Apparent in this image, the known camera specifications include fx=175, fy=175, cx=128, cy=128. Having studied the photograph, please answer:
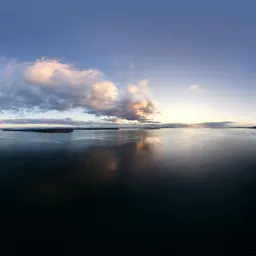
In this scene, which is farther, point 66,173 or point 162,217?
point 66,173

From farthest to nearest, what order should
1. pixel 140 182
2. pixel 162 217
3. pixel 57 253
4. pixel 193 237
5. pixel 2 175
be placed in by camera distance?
pixel 2 175 → pixel 140 182 → pixel 162 217 → pixel 193 237 → pixel 57 253

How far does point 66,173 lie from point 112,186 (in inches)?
256

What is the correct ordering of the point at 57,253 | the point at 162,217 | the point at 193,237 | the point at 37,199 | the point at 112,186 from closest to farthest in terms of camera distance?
A: 1. the point at 57,253
2. the point at 193,237
3. the point at 162,217
4. the point at 37,199
5. the point at 112,186

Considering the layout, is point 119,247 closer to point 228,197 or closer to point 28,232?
point 28,232

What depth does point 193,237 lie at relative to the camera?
788 centimetres

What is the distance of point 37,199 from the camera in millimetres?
11578

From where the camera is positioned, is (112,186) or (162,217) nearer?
(162,217)

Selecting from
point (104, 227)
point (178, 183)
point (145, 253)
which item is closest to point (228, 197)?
point (178, 183)

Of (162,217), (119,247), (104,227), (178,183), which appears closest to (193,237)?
(162,217)

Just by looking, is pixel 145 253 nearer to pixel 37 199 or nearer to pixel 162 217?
pixel 162 217

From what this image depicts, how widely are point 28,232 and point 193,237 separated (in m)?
7.58

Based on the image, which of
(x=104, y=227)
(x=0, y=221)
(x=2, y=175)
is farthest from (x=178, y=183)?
(x=2, y=175)

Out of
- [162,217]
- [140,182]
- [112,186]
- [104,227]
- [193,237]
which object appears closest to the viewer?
[193,237]

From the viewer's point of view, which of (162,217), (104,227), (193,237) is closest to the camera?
(193,237)
